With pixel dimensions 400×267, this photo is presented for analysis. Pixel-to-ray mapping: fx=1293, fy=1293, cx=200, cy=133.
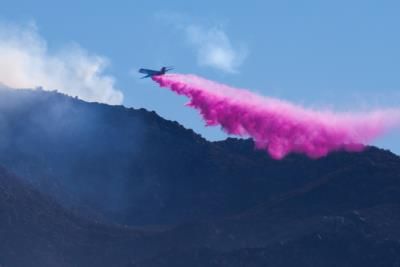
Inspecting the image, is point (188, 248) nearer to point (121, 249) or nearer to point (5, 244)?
point (121, 249)

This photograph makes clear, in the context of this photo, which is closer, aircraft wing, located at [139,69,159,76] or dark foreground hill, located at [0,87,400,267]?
dark foreground hill, located at [0,87,400,267]

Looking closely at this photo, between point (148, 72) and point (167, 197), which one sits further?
point (167, 197)

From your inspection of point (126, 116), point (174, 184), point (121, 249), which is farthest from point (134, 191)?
point (121, 249)

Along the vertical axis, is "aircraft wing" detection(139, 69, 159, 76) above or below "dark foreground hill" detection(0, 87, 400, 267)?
above

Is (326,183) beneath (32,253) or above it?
above

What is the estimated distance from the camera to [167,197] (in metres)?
146

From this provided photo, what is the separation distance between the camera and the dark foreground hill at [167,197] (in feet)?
387

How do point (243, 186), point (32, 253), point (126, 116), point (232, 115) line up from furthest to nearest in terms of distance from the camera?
point (126, 116), point (243, 186), point (232, 115), point (32, 253)

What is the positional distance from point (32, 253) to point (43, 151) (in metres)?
36.5

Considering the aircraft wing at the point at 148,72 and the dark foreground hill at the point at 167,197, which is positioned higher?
the aircraft wing at the point at 148,72

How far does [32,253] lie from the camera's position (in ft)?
380

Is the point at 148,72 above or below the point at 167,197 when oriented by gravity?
above

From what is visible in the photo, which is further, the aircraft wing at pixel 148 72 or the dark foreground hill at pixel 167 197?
the aircraft wing at pixel 148 72

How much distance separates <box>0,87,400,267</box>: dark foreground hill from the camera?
117875 mm
